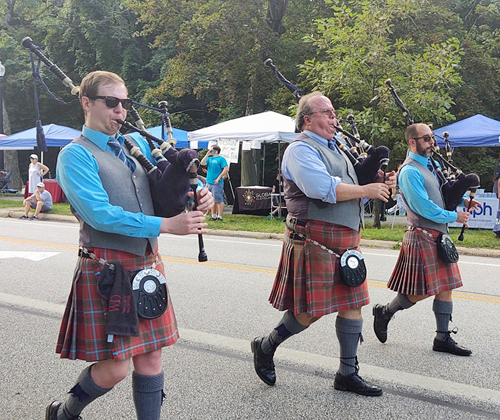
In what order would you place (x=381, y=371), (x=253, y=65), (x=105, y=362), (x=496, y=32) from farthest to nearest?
(x=496, y=32)
(x=253, y=65)
(x=381, y=371)
(x=105, y=362)

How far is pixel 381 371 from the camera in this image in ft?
12.6

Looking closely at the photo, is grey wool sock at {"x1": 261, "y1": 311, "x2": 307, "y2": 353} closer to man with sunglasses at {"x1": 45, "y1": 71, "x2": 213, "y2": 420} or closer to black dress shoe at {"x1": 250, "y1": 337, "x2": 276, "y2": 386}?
black dress shoe at {"x1": 250, "y1": 337, "x2": 276, "y2": 386}

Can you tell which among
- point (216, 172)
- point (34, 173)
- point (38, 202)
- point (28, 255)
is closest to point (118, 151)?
point (28, 255)

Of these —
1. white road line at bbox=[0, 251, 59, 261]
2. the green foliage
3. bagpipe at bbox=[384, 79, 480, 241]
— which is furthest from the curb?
bagpipe at bbox=[384, 79, 480, 241]

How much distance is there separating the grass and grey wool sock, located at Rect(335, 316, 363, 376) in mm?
6753

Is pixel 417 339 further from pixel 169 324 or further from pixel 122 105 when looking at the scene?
pixel 122 105

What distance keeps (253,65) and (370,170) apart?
1438cm

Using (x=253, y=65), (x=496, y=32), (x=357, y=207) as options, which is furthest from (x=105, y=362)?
(x=496, y=32)

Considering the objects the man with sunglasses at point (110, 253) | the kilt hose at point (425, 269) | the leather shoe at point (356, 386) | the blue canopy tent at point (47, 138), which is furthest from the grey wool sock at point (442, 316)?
the blue canopy tent at point (47, 138)

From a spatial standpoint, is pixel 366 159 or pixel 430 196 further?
pixel 430 196

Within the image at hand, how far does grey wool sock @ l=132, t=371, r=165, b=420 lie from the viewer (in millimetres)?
2559

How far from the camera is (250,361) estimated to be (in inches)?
159

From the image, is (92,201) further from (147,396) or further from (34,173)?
(34,173)

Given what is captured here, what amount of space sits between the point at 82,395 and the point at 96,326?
34cm
